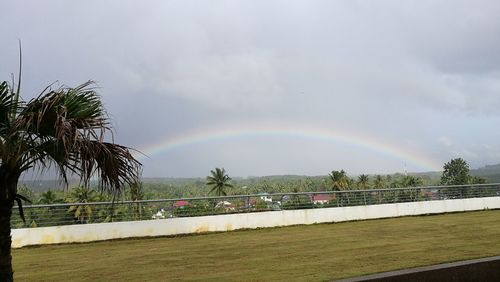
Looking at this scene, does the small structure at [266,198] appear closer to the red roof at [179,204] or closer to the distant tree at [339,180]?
the red roof at [179,204]

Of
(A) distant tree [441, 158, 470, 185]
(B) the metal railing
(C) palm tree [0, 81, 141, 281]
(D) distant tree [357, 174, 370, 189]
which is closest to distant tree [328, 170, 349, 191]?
(D) distant tree [357, 174, 370, 189]

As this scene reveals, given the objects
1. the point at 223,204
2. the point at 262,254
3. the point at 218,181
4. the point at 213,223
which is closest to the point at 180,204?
the point at 213,223

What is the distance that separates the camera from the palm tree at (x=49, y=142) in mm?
4789

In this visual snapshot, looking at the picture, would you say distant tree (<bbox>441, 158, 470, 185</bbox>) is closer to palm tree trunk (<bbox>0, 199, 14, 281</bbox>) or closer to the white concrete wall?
the white concrete wall

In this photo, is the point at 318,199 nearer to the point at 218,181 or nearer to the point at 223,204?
the point at 223,204

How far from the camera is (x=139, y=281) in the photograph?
719cm

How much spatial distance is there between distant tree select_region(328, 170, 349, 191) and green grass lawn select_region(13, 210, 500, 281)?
63.2 meters

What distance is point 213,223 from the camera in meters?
14.7

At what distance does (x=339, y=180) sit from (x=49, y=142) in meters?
75.2

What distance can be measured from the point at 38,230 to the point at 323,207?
31.5 ft

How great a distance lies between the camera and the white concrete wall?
12406 mm

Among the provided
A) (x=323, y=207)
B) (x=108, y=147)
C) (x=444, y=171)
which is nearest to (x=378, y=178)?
(x=444, y=171)

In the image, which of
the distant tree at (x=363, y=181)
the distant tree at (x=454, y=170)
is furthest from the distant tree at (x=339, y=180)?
the distant tree at (x=454, y=170)

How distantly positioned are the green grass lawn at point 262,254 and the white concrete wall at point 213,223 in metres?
0.43
